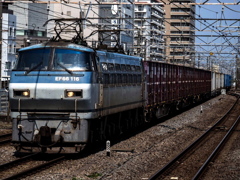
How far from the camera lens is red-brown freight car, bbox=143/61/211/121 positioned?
25.3 m

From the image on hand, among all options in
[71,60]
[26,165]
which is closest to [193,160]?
[71,60]

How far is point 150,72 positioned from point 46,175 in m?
14.2

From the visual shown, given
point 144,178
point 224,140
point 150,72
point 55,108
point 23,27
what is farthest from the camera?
point 23,27

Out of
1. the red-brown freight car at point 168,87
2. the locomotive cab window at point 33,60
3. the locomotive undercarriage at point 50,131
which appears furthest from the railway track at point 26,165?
the red-brown freight car at point 168,87

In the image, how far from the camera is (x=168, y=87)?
31484mm

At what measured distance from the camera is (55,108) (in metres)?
14.0

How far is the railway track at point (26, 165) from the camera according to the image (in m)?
11.9

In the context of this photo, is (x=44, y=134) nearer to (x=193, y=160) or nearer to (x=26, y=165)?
(x=26, y=165)

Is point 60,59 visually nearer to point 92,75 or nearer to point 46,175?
point 92,75

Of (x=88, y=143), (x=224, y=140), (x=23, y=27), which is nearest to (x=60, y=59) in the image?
(x=88, y=143)

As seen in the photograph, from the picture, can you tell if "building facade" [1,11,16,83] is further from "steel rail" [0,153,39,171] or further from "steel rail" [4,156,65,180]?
"steel rail" [4,156,65,180]

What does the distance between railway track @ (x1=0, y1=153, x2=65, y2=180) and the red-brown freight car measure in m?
9.70

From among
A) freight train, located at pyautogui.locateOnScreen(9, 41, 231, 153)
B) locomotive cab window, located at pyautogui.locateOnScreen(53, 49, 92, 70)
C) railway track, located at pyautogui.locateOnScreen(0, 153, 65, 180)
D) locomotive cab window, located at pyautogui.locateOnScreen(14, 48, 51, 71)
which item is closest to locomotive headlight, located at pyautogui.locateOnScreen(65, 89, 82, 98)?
freight train, located at pyautogui.locateOnScreen(9, 41, 231, 153)

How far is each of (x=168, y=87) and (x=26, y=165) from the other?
18.9 m
